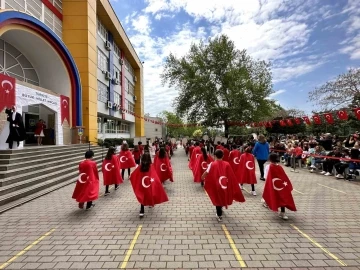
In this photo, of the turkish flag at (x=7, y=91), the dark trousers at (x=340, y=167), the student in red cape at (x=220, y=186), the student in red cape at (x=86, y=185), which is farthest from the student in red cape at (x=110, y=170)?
the dark trousers at (x=340, y=167)

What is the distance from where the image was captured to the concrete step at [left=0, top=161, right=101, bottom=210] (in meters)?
6.94

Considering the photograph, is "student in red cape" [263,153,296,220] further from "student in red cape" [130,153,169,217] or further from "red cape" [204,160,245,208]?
"student in red cape" [130,153,169,217]

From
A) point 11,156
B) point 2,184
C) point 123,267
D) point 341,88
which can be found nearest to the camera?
point 123,267

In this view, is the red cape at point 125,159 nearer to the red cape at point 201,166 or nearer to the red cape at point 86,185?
the red cape at point 201,166

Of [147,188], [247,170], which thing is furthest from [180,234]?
[247,170]

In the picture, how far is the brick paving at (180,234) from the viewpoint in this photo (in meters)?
3.83

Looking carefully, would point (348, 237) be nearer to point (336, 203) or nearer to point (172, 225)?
point (336, 203)

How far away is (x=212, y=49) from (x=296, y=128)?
1835 centimetres

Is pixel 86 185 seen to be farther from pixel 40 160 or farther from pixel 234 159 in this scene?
pixel 234 159

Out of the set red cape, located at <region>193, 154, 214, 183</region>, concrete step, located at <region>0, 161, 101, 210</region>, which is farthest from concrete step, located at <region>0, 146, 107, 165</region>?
red cape, located at <region>193, 154, 214, 183</region>

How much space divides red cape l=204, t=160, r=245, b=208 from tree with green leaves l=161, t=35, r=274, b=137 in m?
22.5

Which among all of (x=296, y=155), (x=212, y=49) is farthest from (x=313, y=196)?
(x=212, y=49)

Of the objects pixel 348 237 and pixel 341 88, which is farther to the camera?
pixel 341 88

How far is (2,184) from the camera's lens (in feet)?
25.2
